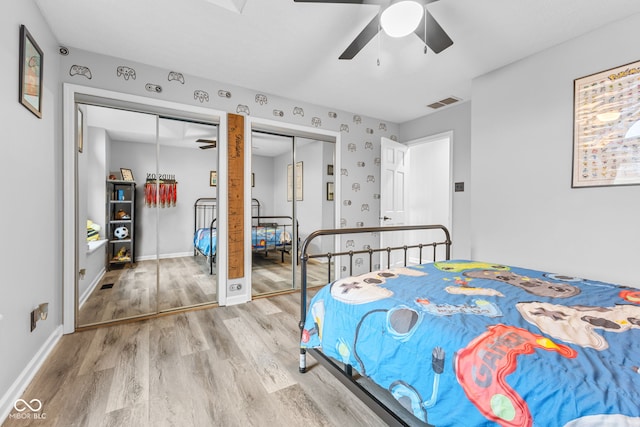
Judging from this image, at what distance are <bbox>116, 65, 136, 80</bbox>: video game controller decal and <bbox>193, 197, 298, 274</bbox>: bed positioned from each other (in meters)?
1.36

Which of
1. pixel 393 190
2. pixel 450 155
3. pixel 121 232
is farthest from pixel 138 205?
pixel 450 155

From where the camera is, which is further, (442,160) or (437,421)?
(442,160)

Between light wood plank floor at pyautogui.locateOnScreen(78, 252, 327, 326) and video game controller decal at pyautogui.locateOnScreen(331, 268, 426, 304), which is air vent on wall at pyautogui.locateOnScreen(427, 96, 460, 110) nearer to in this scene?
video game controller decal at pyautogui.locateOnScreen(331, 268, 426, 304)

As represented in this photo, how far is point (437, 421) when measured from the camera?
0.97 metres

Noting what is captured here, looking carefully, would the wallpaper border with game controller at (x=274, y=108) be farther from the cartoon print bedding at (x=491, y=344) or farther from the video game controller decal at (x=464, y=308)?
the video game controller decal at (x=464, y=308)

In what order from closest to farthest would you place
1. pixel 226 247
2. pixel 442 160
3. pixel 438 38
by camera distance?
pixel 438 38, pixel 226 247, pixel 442 160

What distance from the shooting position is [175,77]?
9.33 ft

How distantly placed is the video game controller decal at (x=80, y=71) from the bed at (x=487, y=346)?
2817 millimetres

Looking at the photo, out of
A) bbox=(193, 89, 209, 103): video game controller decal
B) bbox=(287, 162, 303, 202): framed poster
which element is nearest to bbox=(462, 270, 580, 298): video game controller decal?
bbox=(287, 162, 303, 202): framed poster

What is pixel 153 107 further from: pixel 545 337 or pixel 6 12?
pixel 545 337

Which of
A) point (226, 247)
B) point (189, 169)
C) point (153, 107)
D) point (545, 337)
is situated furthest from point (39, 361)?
point (545, 337)

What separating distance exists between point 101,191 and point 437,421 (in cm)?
343

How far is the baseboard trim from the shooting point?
146cm

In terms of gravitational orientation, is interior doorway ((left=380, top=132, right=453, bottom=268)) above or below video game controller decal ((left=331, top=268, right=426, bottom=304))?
above
